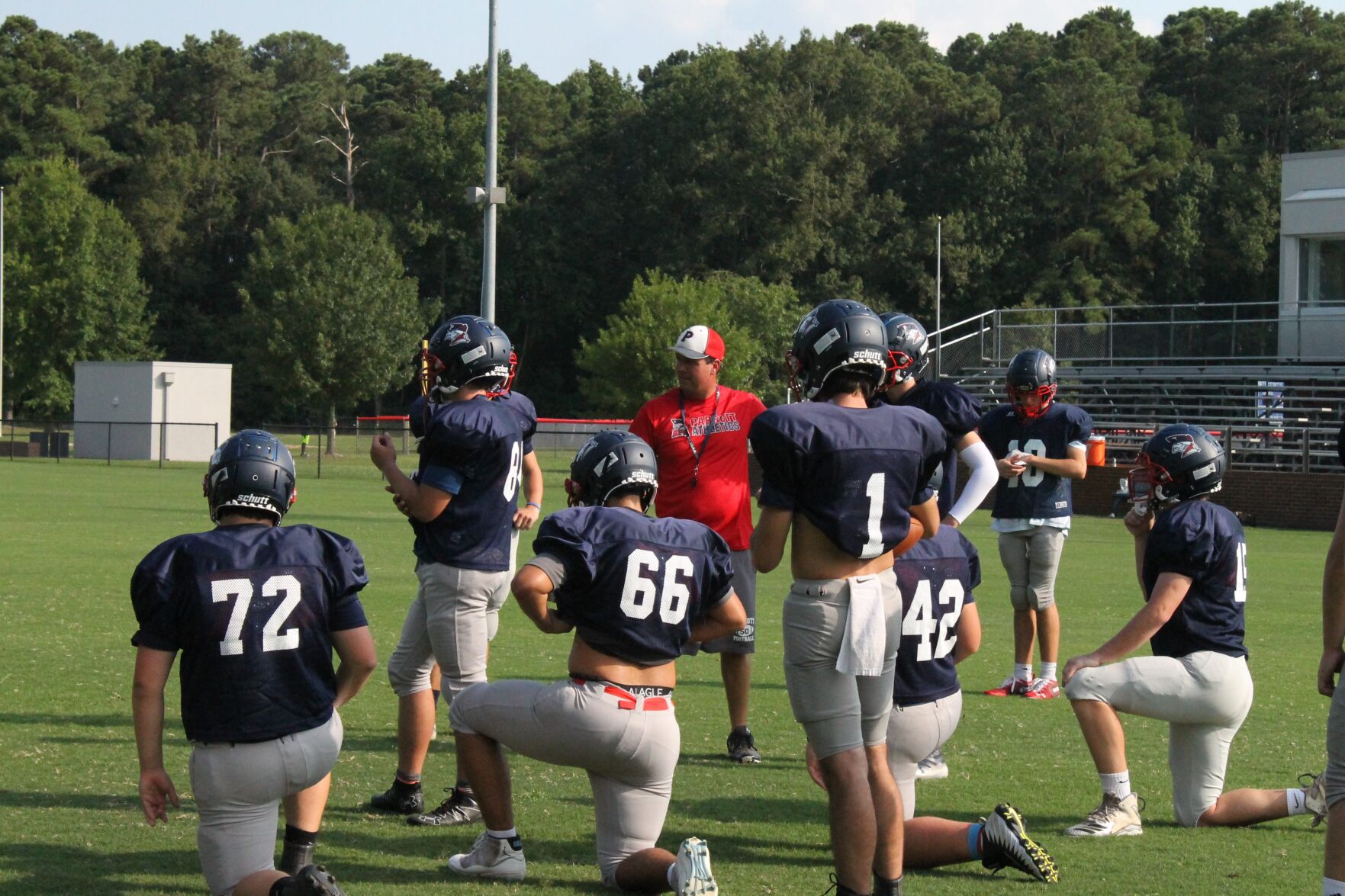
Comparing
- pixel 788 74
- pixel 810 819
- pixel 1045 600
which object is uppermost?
pixel 788 74

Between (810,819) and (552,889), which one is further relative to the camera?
(810,819)

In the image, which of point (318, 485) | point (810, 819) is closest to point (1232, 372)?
point (318, 485)

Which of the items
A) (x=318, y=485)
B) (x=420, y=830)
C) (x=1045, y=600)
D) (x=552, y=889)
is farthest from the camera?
(x=318, y=485)

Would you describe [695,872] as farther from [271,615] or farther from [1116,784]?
[1116,784]

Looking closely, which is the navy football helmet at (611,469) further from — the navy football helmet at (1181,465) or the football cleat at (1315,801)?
the football cleat at (1315,801)

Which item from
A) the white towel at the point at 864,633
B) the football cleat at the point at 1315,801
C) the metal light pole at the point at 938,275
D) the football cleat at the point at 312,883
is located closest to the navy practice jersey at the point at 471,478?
the white towel at the point at 864,633

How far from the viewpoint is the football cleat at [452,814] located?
623 cm

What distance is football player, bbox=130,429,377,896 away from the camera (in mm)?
4359

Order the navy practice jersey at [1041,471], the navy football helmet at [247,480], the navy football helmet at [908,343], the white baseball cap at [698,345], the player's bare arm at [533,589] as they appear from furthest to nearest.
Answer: the navy practice jersey at [1041,471]
the white baseball cap at [698,345]
the navy football helmet at [908,343]
the player's bare arm at [533,589]
the navy football helmet at [247,480]

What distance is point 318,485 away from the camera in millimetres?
32406

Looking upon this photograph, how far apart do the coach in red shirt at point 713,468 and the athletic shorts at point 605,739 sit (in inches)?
96.1

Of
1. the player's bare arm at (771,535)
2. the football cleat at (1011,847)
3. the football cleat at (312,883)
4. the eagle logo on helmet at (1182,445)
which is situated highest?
the eagle logo on helmet at (1182,445)

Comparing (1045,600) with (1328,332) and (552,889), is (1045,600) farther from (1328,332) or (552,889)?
(1328,332)

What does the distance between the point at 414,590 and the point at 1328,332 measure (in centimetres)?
2718
